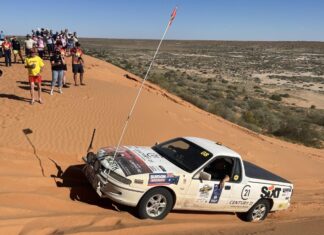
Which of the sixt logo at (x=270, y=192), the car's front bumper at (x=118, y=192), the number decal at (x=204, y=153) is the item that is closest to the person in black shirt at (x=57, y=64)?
the number decal at (x=204, y=153)

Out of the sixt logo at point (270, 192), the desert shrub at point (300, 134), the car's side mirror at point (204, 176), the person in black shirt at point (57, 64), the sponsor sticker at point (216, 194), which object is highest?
the person in black shirt at point (57, 64)

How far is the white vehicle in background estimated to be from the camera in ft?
23.9

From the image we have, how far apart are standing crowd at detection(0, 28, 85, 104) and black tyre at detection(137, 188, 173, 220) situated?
822 centimetres

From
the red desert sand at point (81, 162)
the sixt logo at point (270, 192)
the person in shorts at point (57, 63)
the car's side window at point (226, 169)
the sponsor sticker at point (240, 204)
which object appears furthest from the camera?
the person in shorts at point (57, 63)

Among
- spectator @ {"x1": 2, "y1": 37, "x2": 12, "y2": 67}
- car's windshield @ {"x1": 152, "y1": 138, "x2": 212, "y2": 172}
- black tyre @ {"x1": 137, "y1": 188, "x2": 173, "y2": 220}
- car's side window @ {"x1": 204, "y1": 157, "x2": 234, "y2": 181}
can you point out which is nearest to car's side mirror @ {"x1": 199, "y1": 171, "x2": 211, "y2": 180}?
car's windshield @ {"x1": 152, "y1": 138, "x2": 212, "y2": 172}

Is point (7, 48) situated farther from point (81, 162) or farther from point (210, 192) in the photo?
point (210, 192)

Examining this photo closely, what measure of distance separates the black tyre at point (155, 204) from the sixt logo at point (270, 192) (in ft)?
7.59

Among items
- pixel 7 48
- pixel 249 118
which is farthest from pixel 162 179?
pixel 249 118

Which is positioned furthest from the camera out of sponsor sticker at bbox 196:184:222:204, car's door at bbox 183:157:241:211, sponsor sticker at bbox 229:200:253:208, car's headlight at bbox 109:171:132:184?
sponsor sticker at bbox 229:200:253:208

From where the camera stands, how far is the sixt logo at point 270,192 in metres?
8.86

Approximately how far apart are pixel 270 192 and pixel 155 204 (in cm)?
283

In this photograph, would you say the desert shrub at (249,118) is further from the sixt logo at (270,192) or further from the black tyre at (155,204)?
the black tyre at (155,204)

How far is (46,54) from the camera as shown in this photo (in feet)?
91.9

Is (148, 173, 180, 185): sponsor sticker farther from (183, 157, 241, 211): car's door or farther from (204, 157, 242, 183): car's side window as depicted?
(204, 157, 242, 183): car's side window
